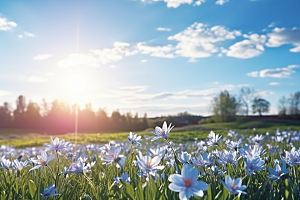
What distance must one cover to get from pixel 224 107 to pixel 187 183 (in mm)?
55865

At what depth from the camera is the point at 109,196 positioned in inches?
73.9

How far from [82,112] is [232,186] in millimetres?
54656

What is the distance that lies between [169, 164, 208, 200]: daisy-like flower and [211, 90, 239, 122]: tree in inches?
2158

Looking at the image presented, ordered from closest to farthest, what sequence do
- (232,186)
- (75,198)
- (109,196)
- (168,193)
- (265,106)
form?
1. (232,186)
2. (168,193)
3. (109,196)
4. (75,198)
5. (265,106)

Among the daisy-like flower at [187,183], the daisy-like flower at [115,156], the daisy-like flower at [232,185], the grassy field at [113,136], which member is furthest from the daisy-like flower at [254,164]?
the grassy field at [113,136]

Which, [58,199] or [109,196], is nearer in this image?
[109,196]

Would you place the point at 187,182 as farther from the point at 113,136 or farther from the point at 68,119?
the point at 68,119

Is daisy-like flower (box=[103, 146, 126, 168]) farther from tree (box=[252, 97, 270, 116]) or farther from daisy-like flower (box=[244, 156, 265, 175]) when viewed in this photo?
tree (box=[252, 97, 270, 116])

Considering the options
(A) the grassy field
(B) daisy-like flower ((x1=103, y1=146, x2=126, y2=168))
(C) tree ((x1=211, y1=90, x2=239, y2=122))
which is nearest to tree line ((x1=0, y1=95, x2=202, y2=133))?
(C) tree ((x1=211, y1=90, x2=239, y2=122))

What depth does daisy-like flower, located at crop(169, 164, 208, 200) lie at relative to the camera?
4.36ft

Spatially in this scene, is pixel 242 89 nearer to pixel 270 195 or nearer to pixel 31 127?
pixel 31 127

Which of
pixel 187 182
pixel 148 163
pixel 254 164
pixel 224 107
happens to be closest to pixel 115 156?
pixel 148 163

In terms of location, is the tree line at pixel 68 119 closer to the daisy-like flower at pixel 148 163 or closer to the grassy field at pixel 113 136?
the grassy field at pixel 113 136

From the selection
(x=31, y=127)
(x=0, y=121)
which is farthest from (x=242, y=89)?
(x=0, y=121)
